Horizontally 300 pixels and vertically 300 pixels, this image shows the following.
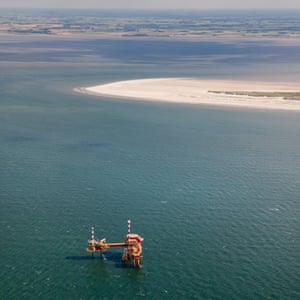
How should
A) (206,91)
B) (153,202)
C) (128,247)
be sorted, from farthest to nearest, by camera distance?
1. (206,91)
2. (153,202)
3. (128,247)

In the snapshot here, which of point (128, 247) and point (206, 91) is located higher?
point (206, 91)

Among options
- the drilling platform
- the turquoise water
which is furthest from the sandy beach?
the drilling platform

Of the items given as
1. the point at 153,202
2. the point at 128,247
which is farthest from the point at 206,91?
the point at 128,247

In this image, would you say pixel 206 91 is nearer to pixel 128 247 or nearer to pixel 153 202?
pixel 153 202

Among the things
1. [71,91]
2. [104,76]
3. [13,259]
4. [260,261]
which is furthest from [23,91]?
[260,261]

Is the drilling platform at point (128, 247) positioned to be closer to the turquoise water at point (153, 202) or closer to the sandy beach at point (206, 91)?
the turquoise water at point (153, 202)

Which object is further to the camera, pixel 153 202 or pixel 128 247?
pixel 153 202

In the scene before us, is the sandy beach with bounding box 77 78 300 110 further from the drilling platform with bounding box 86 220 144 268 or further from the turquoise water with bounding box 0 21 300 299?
the drilling platform with bounding box 86 220 144 268
